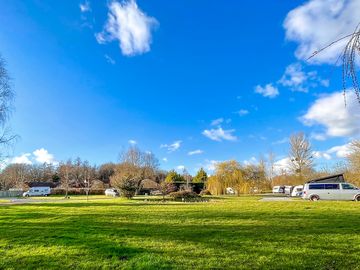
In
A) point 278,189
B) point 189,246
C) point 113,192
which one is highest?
point 278,189

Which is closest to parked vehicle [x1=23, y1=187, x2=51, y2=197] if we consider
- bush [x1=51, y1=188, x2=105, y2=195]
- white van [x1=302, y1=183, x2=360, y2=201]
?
bush [x1=51, y1=188, x2=105, y2=195]

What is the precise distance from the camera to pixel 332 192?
969 inches

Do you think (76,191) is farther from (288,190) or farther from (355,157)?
(355,157)

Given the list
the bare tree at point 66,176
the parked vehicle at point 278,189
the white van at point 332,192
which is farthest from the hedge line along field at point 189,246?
the parked vehicle at point 278,189

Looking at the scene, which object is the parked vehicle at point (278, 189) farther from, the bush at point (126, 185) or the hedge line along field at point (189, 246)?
the hedge line along field at point (189, 246)

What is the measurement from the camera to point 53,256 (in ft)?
21.3

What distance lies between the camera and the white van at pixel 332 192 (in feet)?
78.8

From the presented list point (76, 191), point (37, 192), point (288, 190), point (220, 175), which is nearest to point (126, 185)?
point (220, 175)

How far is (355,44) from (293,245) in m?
5.45

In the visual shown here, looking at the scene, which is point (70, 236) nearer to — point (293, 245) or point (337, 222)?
point (293, 245)


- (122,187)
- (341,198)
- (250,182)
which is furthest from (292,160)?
(122,187)

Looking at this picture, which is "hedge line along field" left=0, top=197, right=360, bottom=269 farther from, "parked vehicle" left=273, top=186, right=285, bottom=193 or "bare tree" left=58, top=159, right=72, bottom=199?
"parked vehicle" left=273, top=186, right=285, bottom=193

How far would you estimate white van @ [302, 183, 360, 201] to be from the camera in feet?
78.8

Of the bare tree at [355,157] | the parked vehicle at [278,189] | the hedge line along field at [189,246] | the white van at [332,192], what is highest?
the bare tree at [355,157]
